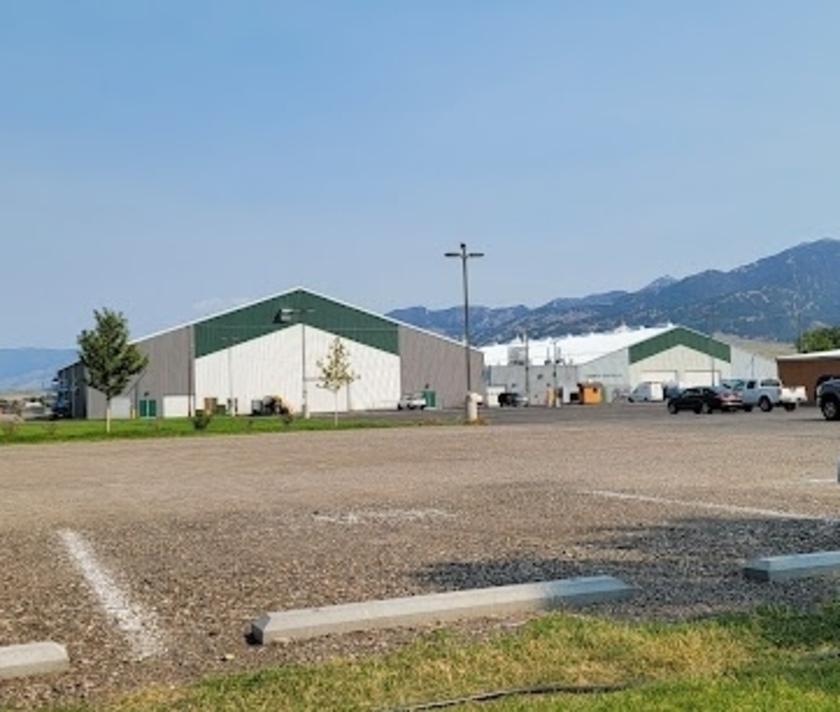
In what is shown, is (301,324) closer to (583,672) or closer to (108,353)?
(108,353)

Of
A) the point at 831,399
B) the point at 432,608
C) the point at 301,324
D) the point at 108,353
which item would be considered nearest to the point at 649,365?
the point at 301,324

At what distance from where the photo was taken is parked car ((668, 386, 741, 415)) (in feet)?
184

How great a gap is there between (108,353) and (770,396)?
1533 inches

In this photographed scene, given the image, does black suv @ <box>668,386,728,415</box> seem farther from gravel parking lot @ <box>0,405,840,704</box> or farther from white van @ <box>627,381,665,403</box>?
white van @ <box>627,381,665,403</box>

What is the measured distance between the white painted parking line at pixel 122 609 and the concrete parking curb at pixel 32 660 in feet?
1.39

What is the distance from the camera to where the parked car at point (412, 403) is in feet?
288

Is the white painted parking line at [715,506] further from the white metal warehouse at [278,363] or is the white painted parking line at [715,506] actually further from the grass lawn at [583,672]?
the white metal warehouse at [278,363]

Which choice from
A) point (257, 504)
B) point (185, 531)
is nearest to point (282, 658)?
point (185, 531)

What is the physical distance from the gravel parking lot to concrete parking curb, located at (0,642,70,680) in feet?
0.32

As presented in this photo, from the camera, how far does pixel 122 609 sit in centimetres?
730

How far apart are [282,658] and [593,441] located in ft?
77.4

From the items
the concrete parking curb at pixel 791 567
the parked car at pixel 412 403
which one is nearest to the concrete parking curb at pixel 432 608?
the concrete parking curb at pixel 791 567

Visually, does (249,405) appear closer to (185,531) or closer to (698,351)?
(698,351)

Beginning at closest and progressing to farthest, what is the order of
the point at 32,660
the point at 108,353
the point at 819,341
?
the point at 32,660 → the point at 108,353 → the point at 819,341
